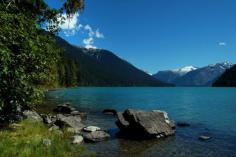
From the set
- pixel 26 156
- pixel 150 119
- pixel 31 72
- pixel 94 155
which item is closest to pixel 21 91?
pixel 31 72

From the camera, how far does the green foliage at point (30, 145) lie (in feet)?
58.0

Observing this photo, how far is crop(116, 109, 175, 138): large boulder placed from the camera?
31.2 m

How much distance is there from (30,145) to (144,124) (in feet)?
47.5

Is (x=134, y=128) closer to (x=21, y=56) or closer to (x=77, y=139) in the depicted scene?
(x=77, y=139)

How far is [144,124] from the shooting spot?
31484mm

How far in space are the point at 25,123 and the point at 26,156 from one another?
10.9 m

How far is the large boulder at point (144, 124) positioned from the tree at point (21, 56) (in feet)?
36.0

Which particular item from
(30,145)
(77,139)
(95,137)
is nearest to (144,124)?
(95,137)

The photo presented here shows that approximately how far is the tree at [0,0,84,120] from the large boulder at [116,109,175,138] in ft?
36.0

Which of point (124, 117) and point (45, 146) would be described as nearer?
point (45, 146)

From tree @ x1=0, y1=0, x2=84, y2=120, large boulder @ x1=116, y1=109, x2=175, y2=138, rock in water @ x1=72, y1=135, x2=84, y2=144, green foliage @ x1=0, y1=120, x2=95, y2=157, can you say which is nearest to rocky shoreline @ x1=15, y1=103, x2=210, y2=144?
→ large boulder @ x1=116, y1=109, x2=175, y2=138

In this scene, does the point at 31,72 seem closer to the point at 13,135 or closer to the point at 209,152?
the point at 13,135

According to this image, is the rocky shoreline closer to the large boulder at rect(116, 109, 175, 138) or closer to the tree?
the large boulder at rect(116, 109, 175, 138)

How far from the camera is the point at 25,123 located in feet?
91.1
